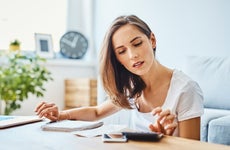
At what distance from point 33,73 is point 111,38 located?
165 cm

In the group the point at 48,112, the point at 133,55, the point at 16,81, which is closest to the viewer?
the point at 133,55

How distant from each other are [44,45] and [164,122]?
2.50 m

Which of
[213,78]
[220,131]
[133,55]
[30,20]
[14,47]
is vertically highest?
[30,20]

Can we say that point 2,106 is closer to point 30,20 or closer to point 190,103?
point 30,20

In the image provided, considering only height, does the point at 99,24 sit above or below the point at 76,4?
below

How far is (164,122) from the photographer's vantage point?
1029 millimetres

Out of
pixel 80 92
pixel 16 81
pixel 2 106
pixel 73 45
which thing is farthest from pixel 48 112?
pixel 73 45

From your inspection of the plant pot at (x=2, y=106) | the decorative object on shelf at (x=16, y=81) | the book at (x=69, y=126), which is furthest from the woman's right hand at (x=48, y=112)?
the plant pot at (x=2, y=106)

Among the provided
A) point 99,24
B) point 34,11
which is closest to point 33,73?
point 34,11

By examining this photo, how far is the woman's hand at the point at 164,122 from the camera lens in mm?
1000

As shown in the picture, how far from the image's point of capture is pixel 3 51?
9.73ft

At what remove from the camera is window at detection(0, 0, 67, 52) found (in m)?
3.18

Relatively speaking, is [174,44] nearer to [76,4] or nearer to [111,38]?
[76,4]

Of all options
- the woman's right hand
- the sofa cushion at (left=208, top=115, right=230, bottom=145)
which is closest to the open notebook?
the woman's right hand
